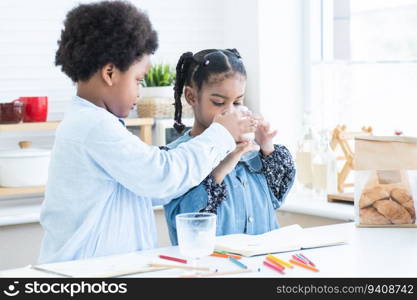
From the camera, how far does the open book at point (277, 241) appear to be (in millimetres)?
1633

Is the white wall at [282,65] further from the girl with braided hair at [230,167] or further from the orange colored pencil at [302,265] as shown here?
the orange colored pencil at [302,265]

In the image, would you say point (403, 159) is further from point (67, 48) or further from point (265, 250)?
point (67, 48)

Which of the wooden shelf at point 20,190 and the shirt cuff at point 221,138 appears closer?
the shirt cuff at point 221,138

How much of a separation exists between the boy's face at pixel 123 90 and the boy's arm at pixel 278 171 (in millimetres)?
488

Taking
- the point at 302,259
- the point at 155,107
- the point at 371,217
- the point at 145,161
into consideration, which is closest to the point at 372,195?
the point at 371,217

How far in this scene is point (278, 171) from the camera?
6.70ft

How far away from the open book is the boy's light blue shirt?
0.56ft

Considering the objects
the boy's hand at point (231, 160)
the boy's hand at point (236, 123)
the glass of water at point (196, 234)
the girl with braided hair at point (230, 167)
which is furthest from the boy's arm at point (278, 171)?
the glass of water at point (196, 234)

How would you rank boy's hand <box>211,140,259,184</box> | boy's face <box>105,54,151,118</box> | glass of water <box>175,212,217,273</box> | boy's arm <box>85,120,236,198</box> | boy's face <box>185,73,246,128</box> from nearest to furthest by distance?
A: glass of water <box>175,212,217,273</box>
boy's arm <box>85,120,236,198</box>
boy's face <box>105,54,151,118</box>
boy's hand <box>211,140,259,184</box>
boy's face <box>185,73,246,128</box>

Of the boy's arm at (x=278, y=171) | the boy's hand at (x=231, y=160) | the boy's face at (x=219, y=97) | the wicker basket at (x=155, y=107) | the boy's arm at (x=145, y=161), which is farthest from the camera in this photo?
the wicker basket at (x=155, y=107)

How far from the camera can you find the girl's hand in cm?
199

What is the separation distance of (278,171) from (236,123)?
366mm

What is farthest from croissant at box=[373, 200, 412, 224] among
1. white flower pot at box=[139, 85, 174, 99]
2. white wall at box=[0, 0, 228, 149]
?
white wall at box=[0, 0, 228, 149]

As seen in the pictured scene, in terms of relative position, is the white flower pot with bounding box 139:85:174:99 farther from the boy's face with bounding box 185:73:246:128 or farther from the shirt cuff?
the shirt cuff
